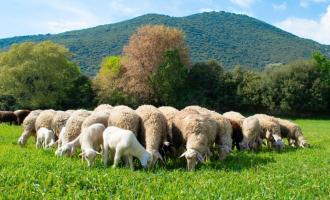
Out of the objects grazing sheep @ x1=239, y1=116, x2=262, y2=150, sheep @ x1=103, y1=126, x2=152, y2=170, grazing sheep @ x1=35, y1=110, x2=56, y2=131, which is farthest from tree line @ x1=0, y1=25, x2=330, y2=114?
sheep @ x1=103, y1=126, x2=152, y2=170

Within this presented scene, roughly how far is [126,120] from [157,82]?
41.8m

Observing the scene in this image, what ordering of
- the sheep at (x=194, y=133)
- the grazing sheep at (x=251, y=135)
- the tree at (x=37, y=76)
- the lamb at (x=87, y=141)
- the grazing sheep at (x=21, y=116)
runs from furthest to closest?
the tree at (x=37, y=76) < the grazing sheep at (x=21, y=116) < the grazing sheep at (x=251, y=135) < the lamb at (x=87, y=141) < the sheep at (x=194, y=133)

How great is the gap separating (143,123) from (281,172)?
4.67 m

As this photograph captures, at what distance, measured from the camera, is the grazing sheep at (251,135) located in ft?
61.6

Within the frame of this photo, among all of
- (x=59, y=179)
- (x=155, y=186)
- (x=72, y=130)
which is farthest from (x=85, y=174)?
(x=72, y=130)

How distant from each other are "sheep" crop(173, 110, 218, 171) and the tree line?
40.3 meters

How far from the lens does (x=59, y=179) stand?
9.38 metres

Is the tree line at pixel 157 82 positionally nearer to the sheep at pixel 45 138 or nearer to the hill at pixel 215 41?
the sheep at pixel 45 138

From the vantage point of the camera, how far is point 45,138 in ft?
57.5

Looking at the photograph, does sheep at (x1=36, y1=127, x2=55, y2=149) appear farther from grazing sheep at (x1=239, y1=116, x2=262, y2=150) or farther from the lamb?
grazing sheep at (x1=239, y1=116, x2=262, y2=150)

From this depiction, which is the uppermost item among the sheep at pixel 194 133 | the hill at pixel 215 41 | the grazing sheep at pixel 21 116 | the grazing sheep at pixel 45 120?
the hill at pixel 215 41

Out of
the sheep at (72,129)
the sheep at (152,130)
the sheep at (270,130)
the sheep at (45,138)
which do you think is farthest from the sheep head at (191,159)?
the sheep at (270,130)

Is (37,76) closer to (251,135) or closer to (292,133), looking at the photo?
(292,133)

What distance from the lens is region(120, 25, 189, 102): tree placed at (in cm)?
5591
